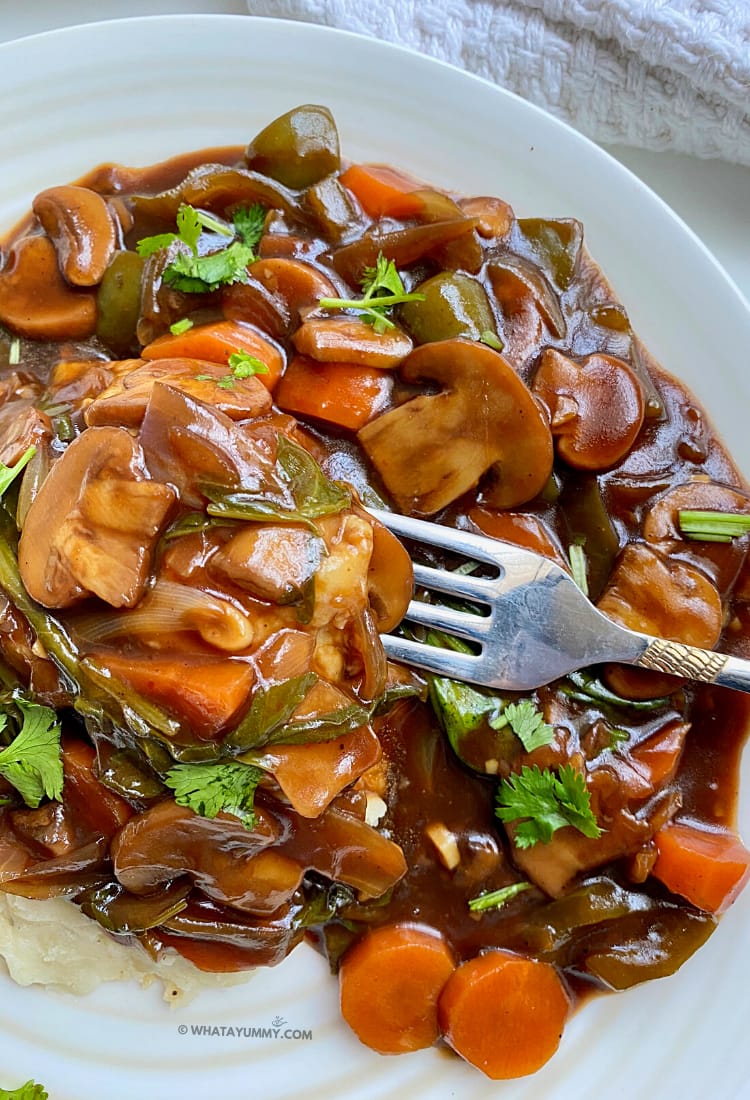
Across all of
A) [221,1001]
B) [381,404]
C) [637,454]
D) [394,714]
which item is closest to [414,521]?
[381,404]

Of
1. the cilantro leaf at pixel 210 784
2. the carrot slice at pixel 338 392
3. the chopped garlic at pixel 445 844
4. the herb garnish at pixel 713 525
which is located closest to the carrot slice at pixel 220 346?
the carrot slice at pixel 338 392

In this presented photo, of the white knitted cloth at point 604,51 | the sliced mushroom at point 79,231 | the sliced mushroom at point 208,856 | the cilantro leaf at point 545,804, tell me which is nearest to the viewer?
the sliced mushroom at point 208,856

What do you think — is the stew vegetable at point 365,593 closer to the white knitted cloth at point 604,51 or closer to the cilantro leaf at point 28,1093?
the cilantro leaf at point 28,1093

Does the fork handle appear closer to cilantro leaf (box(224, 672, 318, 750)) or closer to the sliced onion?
cilantro leaf (box(224, 672, 318, 750))

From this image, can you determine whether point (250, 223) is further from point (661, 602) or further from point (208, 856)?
point (208, 856)

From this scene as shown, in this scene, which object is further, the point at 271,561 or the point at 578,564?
the point at 578,564

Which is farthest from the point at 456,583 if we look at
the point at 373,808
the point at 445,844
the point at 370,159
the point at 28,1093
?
the point at 28,1093

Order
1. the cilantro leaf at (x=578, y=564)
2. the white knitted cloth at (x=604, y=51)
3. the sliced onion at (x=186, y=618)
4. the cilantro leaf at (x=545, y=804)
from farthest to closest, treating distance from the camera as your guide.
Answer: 1. the white knitted cloth at (x=604, y=51)
2. the cilantro leaf at (x=578, y=564)
3. the cilantro leaf at (x=545, y=804)
4. the sliced onion at (x=186, y=618)
